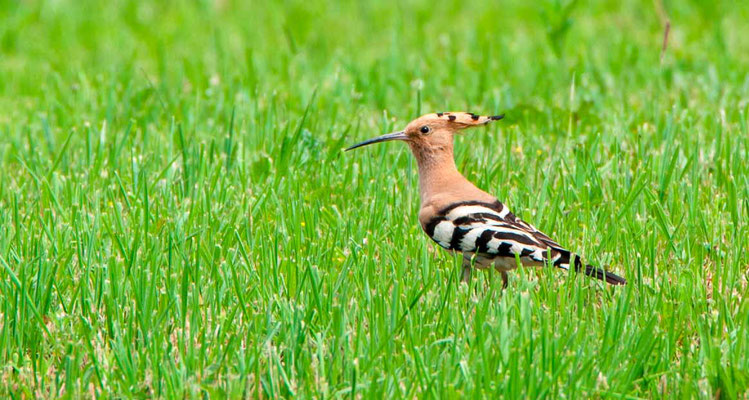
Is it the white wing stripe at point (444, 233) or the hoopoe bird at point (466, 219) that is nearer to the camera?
the hoopoe bird at point (466, 219)

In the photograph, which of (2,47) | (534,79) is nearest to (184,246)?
(534,79)

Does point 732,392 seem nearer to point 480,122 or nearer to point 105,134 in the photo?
point 480,122

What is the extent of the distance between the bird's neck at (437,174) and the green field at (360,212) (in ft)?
0.70

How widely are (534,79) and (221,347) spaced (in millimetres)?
4301

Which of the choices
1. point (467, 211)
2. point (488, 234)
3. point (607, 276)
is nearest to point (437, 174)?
point (467, 211)

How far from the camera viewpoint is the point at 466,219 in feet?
13.9

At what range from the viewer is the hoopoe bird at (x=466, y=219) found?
13.2 feet

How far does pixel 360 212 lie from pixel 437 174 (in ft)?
1.29

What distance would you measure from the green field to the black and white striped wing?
110mm

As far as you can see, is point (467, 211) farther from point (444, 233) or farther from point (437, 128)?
point (437, 128)

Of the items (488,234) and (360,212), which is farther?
(360,212)

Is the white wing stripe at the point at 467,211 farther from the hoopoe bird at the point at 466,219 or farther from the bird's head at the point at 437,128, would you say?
the bird's head at the point at 437,128

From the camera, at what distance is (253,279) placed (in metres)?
3.99

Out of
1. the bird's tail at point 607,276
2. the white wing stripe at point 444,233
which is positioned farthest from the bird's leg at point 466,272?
the bird's tail at point 607,276
